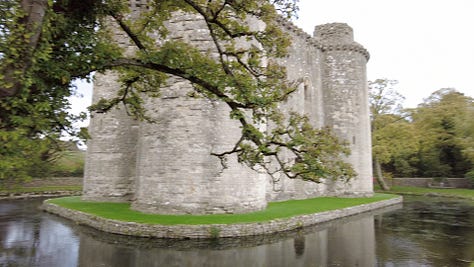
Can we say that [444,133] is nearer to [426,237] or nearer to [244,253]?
[426,237]

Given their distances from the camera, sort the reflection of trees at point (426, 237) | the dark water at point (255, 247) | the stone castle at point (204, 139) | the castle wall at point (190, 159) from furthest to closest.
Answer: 1. the stone castle at point (204, 139)
2. the castle wall at point (190, 159)
3. the reflection of trees at point (426, 237)
4. the dark water at point (255, 247)

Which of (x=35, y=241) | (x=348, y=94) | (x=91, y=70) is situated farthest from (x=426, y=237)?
(x=348, y=94)

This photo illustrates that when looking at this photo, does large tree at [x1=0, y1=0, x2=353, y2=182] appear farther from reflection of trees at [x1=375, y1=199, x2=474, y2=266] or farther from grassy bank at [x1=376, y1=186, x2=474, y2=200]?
grassy bank at [x1=376, y1=186, x2=474, y2=200]

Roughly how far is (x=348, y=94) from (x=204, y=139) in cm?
1530

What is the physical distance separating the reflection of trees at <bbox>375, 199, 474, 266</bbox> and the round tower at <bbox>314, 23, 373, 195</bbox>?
19.5 ft

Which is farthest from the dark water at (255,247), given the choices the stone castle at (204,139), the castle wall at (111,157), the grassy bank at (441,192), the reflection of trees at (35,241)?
the grassy bank at (441,192)

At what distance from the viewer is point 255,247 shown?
34.6 feet

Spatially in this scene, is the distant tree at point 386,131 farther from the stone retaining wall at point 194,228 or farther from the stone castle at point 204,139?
the stone retaining wall at point 194,228

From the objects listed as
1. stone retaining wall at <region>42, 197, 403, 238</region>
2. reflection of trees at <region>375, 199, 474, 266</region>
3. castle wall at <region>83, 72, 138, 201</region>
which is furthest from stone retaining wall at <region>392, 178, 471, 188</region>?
castle wall at <region>83, 72, 138, 201</region>

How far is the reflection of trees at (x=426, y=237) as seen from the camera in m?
9.81

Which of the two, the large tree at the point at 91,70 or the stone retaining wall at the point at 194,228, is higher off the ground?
Result: the large tree at the point at 91,70

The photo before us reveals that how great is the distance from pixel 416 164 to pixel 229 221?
3517 cm

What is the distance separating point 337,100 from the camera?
1017 inches

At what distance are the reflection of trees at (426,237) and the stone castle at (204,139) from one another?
4.51 meters
